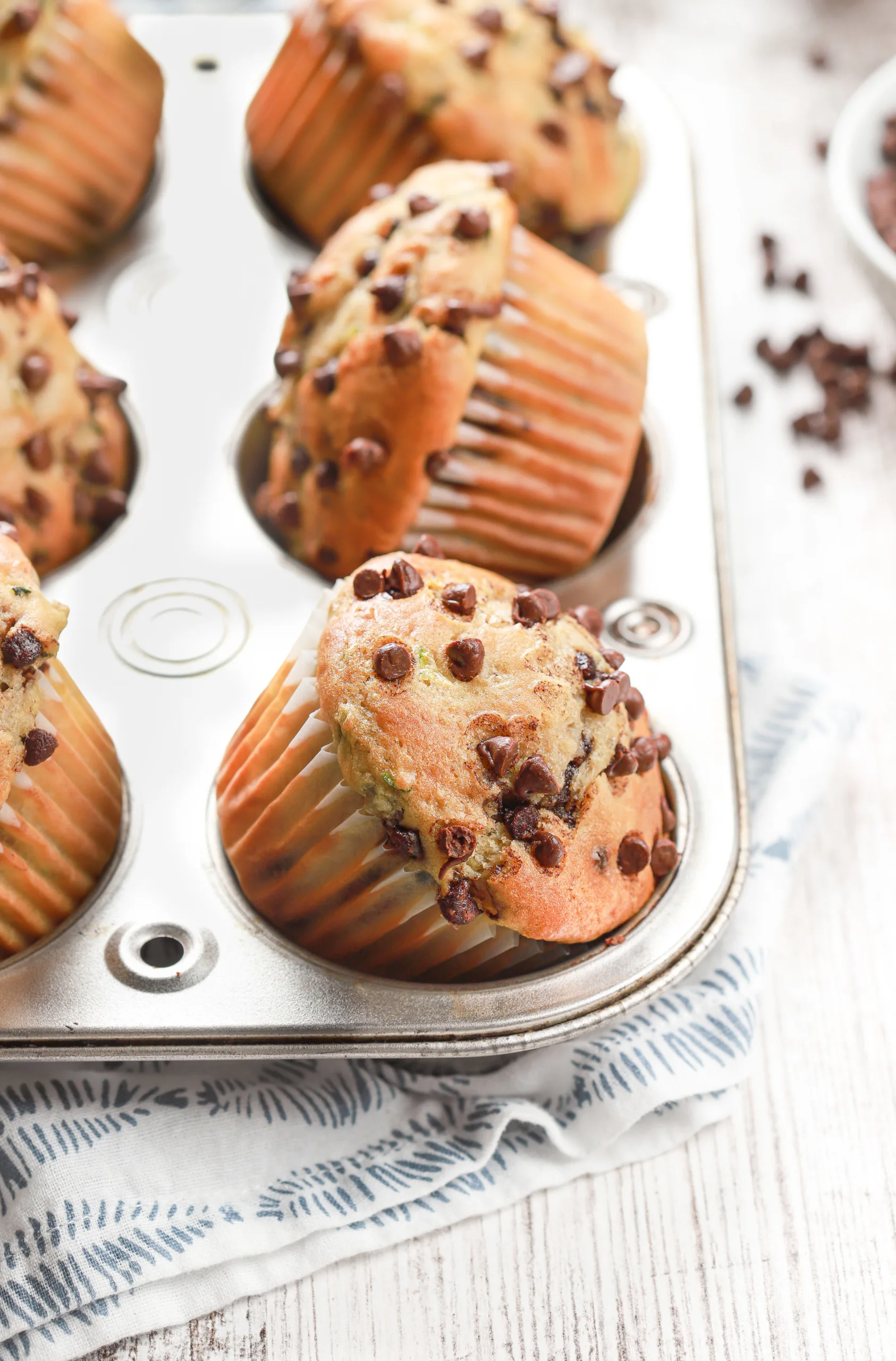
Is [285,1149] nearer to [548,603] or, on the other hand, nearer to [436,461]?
[548,603]

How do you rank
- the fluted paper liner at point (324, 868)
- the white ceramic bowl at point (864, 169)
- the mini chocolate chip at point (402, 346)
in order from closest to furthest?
1. the fluted paper liner at point (324, 868)
2. the mini chocolate chip at point (402, 346)
3. the white ceramic bowl at point (864, 169)

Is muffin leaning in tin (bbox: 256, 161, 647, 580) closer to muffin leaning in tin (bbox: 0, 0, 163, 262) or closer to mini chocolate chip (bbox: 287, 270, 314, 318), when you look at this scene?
mini chocolate chip (bbox: 287, 270, 314, 318)

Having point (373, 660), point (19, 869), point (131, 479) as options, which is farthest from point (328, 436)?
point (19, 869)

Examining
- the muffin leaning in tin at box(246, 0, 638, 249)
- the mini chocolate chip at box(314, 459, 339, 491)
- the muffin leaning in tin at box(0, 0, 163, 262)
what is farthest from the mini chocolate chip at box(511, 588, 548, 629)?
the muffin leaning in tin at box(0, 0, 163, 262)

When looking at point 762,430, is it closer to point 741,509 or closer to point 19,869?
point 741,509

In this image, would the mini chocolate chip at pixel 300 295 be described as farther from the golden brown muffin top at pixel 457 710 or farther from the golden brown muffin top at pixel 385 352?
the golden brown muffin top at pixel 457 710

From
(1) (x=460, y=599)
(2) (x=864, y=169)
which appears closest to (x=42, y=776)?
(1) (x=460, y=599)

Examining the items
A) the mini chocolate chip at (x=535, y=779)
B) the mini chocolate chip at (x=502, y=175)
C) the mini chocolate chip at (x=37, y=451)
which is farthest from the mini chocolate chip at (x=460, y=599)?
the mini chocolate chip at (x=502, y=175)
